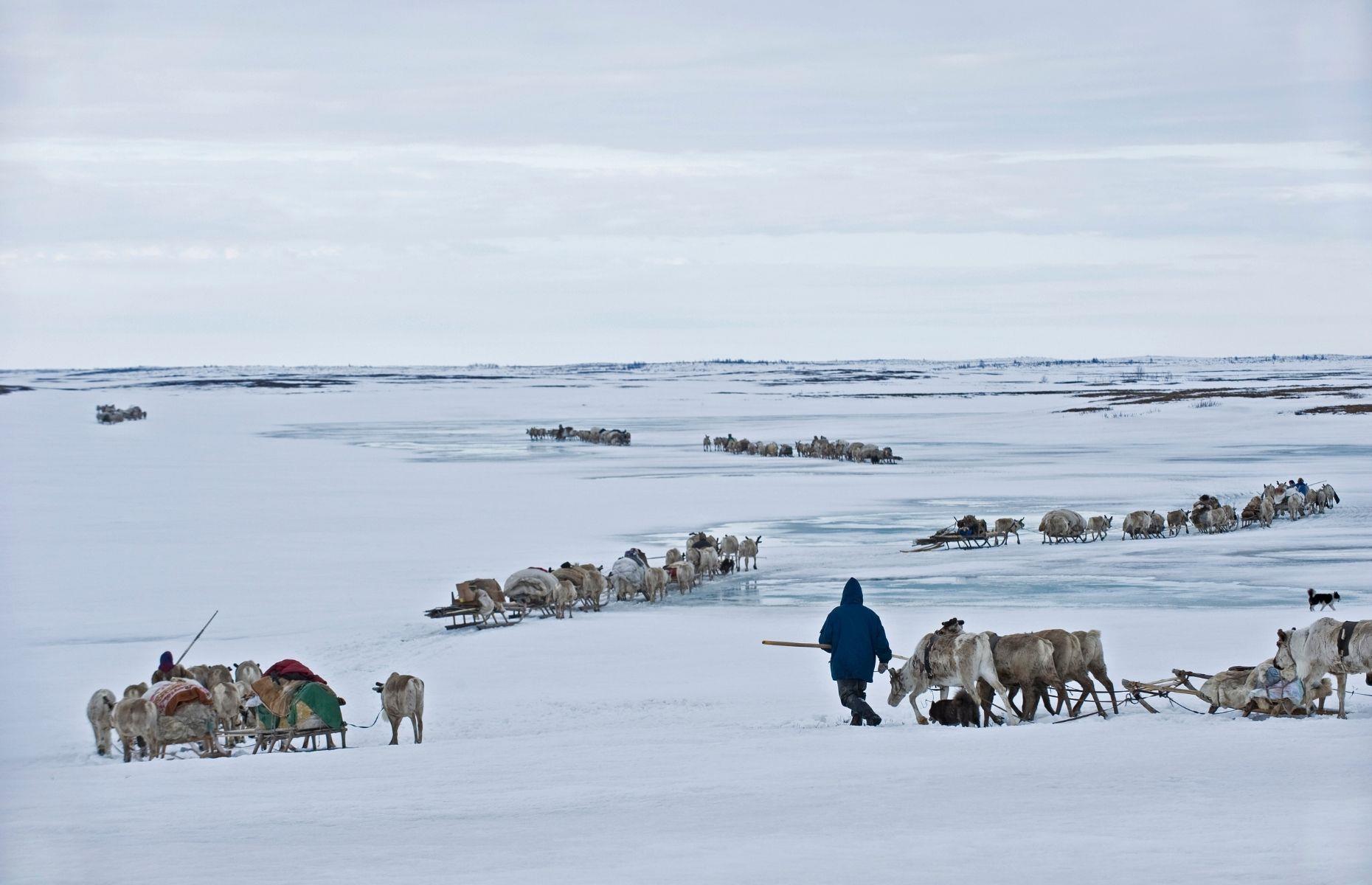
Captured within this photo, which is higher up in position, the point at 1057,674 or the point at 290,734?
the point at 1057,674

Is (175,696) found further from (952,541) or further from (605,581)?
(952,541)

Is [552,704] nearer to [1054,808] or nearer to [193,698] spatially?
[193,698]

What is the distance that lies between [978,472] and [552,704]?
83.3ft

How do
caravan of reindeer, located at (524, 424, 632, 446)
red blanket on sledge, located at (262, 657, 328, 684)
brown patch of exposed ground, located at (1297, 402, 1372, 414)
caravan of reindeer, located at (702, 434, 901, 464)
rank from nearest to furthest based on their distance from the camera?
red blanket on sledge, located at (262, 657, 328, 684) → caravan of reindeer, located at (702, 434, 901, 464) → caravan of reindeer, located at (524, 424, 632, 446) → brown patch of exposed ground, located at (1297, 402, 1372, 414)

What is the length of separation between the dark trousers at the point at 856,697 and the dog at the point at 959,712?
0.53 m

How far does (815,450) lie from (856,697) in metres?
34.1

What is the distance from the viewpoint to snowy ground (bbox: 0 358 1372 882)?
7379 mm

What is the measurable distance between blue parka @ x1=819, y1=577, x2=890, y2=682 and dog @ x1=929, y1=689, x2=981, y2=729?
1.93 feet

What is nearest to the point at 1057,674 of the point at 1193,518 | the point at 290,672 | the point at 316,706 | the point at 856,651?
the point at 856,651

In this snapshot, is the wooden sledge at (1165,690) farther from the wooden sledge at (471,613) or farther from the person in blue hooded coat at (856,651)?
the wooden sledge at (471,613)

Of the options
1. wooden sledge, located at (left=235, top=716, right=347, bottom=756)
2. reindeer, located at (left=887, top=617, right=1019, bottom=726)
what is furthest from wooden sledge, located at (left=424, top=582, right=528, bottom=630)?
reindeer, located at (left=887, top=617, right=1019, bottom=726)

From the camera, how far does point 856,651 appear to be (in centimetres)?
1101

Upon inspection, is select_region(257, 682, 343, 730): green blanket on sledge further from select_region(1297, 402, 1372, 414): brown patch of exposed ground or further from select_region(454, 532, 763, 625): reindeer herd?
select_region(1297, 402, 1372, 414): brown patch of exposed ground

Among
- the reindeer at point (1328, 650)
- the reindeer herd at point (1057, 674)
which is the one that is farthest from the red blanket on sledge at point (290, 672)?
the reindeer at point (1328, 650)
